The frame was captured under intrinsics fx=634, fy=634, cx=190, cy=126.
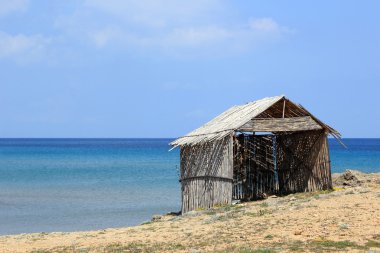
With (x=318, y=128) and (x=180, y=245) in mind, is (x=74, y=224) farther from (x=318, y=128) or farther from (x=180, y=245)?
(x=180, y=245)

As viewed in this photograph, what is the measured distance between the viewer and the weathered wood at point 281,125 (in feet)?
72.6

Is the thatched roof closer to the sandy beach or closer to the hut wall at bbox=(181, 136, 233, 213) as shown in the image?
the hut wall at bbox=(181, 136, 233, 213)

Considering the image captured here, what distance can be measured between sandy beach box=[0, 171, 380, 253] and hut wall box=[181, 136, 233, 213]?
4.52 ft

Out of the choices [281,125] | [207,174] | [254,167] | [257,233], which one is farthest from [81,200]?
[257,233]

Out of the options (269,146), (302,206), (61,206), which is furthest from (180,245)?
(61,206)

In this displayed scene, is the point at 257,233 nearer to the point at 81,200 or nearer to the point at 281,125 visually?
the point at 281,125

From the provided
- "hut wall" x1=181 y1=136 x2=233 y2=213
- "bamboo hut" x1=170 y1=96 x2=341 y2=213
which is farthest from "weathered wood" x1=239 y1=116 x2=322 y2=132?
"hut wall" x1=181 y1=136 x2=233 y2=213

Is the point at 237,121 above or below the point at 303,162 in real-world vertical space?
above

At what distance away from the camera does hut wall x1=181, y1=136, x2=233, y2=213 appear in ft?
71.7

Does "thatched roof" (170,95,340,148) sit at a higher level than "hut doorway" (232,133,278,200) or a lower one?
higher

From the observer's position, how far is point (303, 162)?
24.4 metres

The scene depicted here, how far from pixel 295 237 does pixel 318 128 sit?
31.7ft

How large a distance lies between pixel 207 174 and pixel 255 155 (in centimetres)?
316

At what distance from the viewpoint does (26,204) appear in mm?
31672
